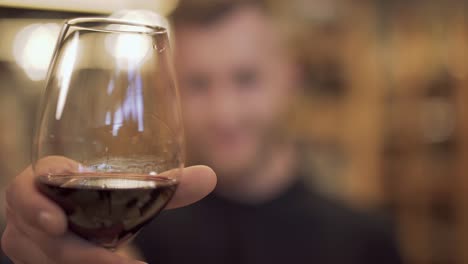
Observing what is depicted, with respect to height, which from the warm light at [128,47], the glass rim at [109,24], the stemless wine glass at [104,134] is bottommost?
the stemless wine glass at [104,134]

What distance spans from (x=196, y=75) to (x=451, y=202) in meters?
2.30

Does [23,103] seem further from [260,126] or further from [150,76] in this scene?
[150,76]

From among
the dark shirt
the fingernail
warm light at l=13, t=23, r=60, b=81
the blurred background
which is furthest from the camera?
the blurred background

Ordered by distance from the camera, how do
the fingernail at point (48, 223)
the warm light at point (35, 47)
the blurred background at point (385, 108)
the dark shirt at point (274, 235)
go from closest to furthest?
the fingernail at point (48, 223)
the dark shirt at point (274, 235)
the warm light at point (35, 47)
the blurred background at point (385, 108)

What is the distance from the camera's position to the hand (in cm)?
60

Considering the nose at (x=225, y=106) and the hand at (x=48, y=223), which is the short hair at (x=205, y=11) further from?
the hand at (x=48, y=223)

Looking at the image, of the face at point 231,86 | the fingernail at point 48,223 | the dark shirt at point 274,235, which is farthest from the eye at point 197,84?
the fingernail at point 48,223

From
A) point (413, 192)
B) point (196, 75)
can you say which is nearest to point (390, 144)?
point (413, 192)

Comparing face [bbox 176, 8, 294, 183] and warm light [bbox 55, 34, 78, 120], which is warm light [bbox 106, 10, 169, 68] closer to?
warm light [bbox 55, 34, 78, 120]

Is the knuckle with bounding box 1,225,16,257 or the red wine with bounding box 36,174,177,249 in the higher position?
the red wine with bounding box 36,174,177,249

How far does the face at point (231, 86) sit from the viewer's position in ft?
6.66

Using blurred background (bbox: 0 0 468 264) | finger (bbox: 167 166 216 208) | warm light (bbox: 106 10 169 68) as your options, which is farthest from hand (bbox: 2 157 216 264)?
blurred background (bbox: 0 0 468 264)

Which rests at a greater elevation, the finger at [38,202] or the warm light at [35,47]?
the warm light at [35,47]

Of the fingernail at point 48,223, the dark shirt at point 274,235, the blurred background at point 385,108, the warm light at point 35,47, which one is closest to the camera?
the fingernail at point 48,223
